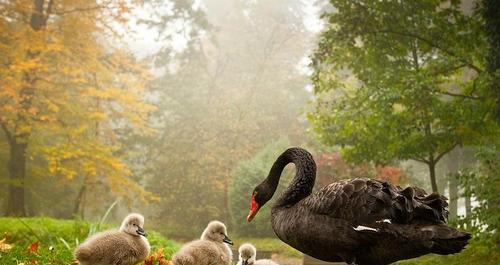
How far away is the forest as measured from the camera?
30.0 ft

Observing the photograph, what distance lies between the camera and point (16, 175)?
1477 cm

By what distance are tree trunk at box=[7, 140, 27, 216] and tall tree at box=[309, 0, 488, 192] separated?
1011 centimetres

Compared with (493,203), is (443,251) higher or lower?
lower

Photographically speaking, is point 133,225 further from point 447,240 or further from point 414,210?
point 447,240

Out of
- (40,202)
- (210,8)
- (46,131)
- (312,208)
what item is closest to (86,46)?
(46,131)

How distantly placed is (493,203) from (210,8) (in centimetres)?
3627

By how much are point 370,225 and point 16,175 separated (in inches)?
564

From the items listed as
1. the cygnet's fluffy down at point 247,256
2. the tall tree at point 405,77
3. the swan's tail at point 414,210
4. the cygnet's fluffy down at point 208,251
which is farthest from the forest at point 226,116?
the swan's tail at point 414,210

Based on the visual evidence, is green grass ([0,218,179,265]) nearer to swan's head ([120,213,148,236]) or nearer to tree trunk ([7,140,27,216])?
swan's head ([120,213,148,236])

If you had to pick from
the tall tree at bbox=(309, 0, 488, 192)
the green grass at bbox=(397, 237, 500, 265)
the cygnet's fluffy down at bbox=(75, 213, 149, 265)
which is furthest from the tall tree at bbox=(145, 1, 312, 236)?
the cygnet's fluffy down at bbox=(75, 213, 149, 265)

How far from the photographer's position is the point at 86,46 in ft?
52.7

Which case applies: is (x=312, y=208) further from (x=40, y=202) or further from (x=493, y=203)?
(x=40, y=202)

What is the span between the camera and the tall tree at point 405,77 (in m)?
9.23

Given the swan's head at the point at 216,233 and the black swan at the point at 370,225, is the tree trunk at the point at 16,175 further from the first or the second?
the black swan at the point at 370,225
